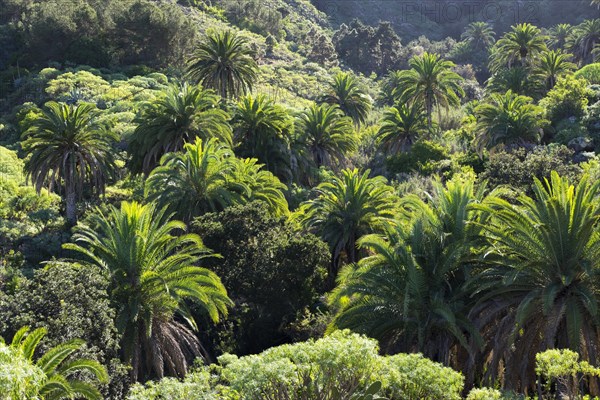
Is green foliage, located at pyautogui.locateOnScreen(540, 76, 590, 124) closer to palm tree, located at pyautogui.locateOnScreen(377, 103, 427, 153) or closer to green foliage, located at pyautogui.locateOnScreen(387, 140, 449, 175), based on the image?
green foliage, located at pyautogui.locateOnScreen(387, 140, 449, 175)

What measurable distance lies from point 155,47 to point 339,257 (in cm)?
4934

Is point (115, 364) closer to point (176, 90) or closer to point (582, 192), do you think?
point (582, 192)

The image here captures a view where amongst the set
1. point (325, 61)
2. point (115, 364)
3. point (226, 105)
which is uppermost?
point (325, 61)

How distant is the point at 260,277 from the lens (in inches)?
1022

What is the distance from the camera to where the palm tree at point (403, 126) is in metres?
53.9

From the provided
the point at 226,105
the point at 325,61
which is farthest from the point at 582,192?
the point at 325,61

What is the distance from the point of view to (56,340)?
1770 cm

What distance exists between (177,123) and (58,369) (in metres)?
22.7

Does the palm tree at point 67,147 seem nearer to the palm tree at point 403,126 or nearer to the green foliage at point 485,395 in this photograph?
the palm tree at point 403,126

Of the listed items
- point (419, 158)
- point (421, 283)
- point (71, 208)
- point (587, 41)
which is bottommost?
point (421, 283)

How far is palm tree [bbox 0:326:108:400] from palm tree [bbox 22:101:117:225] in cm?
2089

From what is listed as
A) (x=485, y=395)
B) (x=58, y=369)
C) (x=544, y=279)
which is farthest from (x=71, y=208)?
(x=485, y=395)

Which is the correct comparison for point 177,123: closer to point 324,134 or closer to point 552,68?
point 324,134

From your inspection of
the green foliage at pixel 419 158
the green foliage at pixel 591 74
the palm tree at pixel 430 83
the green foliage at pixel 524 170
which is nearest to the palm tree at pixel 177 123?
the green foliage at pixel 524 170
